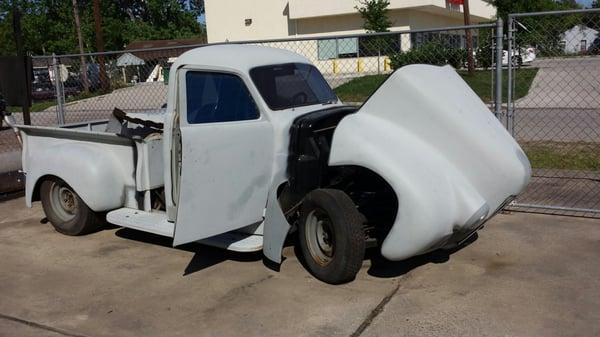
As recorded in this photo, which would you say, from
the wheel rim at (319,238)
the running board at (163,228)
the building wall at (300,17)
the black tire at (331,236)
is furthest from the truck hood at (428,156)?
the building wall at (300,17)

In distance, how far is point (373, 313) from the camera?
4.37 metres

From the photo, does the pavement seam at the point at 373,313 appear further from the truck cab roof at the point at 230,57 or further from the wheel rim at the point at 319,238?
the truck cab roof at the point at 230,57

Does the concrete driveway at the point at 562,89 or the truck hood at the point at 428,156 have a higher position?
the truck hood at the point at 428,156

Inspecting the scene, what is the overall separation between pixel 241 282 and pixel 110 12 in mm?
65740

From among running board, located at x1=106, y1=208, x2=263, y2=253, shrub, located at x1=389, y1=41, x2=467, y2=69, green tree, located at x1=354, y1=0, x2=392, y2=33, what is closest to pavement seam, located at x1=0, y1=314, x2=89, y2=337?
running board, located at x1=106, y1=208, x2=263, y2=253

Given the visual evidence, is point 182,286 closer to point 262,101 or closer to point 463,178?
point 262,101

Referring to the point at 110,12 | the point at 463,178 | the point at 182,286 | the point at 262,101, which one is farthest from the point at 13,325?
the point at 110,12

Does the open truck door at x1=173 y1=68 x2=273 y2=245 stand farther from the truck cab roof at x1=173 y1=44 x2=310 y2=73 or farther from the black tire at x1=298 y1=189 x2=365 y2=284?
the black tire at x1=298 y1=189 x2=365 y2=284

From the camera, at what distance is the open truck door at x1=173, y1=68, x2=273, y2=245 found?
4781mm

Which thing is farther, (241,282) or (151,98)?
(151,98)

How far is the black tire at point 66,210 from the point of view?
21.0ft

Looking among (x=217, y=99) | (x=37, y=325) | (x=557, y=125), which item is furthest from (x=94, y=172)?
(x=557, y=125)

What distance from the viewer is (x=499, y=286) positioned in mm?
4766

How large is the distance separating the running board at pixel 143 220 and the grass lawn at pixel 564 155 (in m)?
5.64
